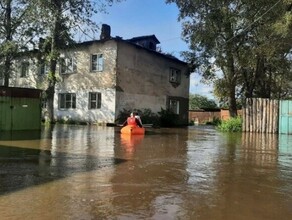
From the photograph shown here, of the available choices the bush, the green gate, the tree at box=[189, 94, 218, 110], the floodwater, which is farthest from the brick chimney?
the tree at box=[189, 94, 218, 110]

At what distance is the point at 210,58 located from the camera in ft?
98.5

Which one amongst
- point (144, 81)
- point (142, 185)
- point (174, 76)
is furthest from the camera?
point (174, 76)

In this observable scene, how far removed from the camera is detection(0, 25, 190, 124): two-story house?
106 feet

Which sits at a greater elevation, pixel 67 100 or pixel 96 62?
pixel 96 62

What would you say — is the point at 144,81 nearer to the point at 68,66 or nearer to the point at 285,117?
the point at 68,66

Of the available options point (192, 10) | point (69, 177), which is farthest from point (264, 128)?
point (69, 177)

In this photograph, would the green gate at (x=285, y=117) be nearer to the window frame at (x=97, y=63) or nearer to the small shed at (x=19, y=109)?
the small shed at (x=19, y=109)

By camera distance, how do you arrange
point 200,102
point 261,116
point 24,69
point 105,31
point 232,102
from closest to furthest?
1. point 261,116
2. point 232,102
3. point 105,31
4. point 24,69
5. point 200,102

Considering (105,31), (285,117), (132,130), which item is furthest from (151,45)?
(132,130)

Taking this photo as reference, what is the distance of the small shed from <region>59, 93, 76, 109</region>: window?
13401mm

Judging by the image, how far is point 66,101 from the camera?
35562 millimetres

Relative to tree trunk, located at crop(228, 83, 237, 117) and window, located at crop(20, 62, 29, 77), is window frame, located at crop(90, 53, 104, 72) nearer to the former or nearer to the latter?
window, located at crop(20, 62, 29, 77)

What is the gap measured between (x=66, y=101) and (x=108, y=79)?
17.6 feet

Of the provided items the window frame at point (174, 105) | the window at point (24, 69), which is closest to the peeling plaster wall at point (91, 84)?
the window at point (24, 69)
